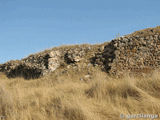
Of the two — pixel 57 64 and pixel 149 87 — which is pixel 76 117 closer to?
pixel 149 87

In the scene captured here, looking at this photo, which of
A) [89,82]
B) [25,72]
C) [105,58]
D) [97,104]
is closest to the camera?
[97,104]

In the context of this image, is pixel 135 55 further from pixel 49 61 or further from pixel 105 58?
pixel 49 61

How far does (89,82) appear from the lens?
24.4 ft

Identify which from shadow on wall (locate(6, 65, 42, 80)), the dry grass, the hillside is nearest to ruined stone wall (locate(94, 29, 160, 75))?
the hillside

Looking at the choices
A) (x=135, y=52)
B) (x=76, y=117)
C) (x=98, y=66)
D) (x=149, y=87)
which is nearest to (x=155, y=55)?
(x=135, y=52)

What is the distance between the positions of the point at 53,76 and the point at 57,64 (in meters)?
1.55

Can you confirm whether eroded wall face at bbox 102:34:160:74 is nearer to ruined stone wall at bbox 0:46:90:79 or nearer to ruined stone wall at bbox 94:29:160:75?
ruined stone wall at bbox 94:29:160:75

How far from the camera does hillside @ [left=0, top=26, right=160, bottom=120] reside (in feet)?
12.5

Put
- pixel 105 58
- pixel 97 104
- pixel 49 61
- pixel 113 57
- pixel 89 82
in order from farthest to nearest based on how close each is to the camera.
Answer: pixel 49 61
pixel 105 58
pixel 113 57
pixel 89 82
pixel 97 104

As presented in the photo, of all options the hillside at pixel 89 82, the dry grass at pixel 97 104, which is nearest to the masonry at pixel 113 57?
the hillside at pixel 89 82

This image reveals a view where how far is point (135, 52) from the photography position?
11352mm

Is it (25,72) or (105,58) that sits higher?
(105,58)

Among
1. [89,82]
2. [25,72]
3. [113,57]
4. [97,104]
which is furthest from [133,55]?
[25,72]

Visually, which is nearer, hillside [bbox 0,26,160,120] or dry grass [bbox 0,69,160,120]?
dry grass [bbox 0,69,160,120]
